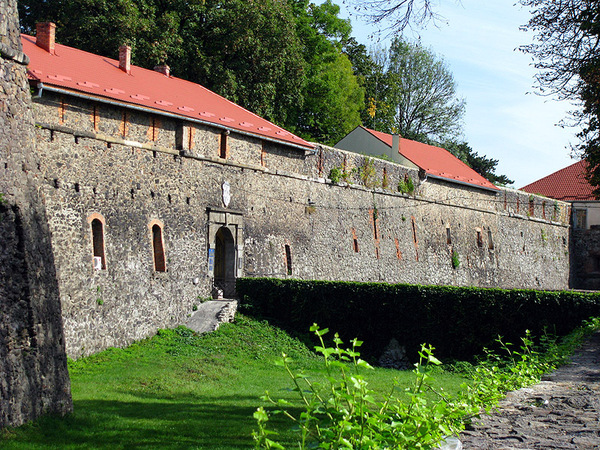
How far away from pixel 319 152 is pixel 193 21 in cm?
862

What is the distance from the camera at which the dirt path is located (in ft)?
22.1

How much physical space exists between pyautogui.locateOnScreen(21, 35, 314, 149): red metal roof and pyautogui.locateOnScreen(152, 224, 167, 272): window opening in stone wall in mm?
3224

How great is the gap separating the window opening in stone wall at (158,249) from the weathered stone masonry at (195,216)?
2.1 inches

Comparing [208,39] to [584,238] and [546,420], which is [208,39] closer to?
[546,420]

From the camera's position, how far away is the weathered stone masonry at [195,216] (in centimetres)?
1648

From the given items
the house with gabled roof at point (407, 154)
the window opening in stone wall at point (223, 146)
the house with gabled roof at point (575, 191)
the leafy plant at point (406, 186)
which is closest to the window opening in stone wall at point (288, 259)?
the window opening in stone wall at point (223, 146)

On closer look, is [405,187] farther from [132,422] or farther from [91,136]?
[132,422]

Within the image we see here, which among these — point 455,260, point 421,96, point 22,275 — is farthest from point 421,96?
point 22,275

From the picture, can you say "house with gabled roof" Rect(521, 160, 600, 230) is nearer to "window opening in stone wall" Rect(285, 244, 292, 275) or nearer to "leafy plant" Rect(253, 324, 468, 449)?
"window opening in stone wall" Rect(285, 244, 292, 275)

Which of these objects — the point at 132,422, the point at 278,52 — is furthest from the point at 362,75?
the point at 132,422

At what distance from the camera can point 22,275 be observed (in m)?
9.98

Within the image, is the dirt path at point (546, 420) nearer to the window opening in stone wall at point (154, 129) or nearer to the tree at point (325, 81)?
the window opening in stone wall at point (154, 129)

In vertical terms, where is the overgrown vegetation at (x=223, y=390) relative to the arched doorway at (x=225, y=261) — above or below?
below

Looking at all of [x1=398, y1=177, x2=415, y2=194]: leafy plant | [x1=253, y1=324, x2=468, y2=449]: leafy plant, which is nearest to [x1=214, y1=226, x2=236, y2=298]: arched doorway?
[x1=398, y1=177, x2=415, y2=194]: leafy plant
